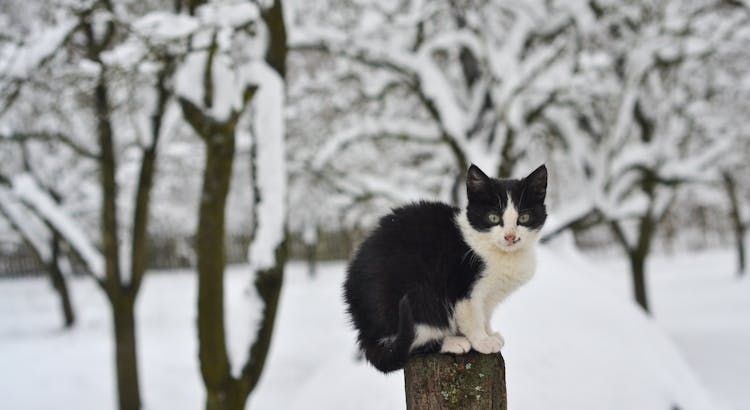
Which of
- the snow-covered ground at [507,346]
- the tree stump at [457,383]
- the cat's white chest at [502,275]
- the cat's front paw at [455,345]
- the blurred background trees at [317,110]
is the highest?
the blurred background trees at [317,110]

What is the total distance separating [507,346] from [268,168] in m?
2.07

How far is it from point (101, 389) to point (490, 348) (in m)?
8.13

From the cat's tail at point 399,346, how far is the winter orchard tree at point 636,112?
528cm

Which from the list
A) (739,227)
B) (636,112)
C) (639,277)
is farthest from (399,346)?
(739,227)

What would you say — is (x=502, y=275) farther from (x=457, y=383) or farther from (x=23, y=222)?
(x=23, y=222)

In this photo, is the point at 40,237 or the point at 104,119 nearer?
the point at 104,119

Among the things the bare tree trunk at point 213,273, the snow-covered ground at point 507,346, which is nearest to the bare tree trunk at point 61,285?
the snow-covered ground at point 507,346

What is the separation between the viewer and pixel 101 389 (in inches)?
336

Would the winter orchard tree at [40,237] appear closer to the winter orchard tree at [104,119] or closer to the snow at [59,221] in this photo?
the snow at [59,221]

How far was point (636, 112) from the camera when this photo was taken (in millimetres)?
9508

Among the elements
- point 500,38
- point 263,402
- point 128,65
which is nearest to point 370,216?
point 500,38

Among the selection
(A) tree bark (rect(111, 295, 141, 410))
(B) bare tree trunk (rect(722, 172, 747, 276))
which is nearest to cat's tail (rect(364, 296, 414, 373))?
(A) tree bark (rect(111, 295, 141, 410))

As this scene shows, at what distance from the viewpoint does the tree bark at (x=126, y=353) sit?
626 cm

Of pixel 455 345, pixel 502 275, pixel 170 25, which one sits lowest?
pixel 455 345
